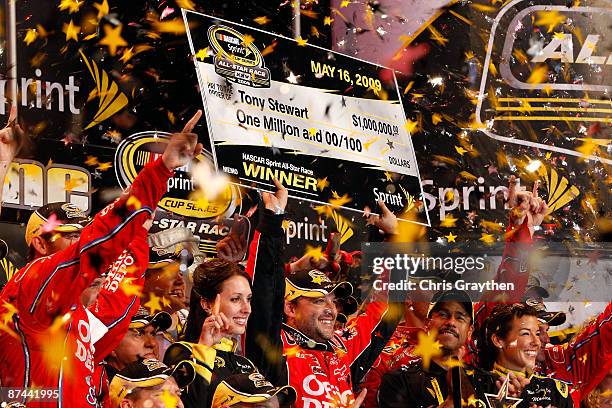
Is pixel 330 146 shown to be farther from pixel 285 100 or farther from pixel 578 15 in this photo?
pixel 578 15

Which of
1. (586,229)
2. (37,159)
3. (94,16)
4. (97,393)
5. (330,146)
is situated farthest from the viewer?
(586,229)

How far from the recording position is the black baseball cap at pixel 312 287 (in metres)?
3.96

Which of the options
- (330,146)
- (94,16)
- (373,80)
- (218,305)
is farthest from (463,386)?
A: (94,16)

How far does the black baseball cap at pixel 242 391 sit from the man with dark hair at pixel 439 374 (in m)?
0.99

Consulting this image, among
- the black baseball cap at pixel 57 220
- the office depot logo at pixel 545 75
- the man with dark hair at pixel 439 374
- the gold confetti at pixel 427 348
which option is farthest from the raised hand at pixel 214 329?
the office depot logo at pixel 545 75

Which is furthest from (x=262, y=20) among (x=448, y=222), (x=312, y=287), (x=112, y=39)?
(x=312, y=287)

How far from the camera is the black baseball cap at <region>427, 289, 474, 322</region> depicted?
4383 millimetres

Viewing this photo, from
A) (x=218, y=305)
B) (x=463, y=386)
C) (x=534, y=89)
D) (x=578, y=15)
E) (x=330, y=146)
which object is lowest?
(x=463, y=386)

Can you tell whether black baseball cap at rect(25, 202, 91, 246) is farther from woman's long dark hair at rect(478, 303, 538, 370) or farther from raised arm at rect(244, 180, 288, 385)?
woman's long dark hair at rect(478, 303, 538, 370)

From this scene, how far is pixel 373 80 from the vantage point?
5.33m

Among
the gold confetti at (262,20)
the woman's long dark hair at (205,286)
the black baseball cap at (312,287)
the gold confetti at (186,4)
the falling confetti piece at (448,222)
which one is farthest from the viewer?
the falling confetti piece at (448,222)

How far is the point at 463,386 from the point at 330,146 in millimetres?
1599

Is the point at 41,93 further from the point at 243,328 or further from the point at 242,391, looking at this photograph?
the point at 242,391

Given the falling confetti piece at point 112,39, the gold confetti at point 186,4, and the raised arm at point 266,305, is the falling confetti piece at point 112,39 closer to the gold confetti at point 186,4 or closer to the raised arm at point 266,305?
the gold confetti at point 186,4
